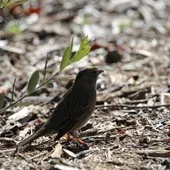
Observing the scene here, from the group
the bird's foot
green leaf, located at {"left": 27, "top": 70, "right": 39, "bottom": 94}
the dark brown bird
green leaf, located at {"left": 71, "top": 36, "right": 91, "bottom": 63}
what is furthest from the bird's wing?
green leaf, located at {"left": 71, "top": 36, "right": 91, "bottom": 63}

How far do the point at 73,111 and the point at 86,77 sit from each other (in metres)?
0.49

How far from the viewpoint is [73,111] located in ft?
18.0

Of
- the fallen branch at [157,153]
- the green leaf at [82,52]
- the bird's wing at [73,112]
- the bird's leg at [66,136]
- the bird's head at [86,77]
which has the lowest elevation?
the bird's leg at [66,136]

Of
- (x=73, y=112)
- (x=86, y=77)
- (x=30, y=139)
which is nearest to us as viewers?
(x=30, y=139)

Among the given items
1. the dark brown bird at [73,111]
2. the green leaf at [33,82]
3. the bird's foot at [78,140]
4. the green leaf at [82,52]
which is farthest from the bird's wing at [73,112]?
the green leaf at [82,52]

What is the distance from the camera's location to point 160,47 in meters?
9.20

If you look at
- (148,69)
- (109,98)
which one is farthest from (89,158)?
(148,69)

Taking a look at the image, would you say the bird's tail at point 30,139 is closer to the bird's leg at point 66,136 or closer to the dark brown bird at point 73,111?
the dark brown bird at point 73,111

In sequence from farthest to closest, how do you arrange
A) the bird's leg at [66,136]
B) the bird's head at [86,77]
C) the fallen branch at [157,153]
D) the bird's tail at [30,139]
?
the bird's head at [86,77], the bird's leg at [66,136], the bird's tail at [30,139], the fallen branch at [157,153]

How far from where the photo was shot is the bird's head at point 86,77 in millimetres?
5781

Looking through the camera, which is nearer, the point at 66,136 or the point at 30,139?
the point at 30,139

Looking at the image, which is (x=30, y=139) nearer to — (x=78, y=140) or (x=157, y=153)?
(x=78, y=140)

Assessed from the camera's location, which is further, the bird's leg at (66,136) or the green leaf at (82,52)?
the bird's leg at (66,136)

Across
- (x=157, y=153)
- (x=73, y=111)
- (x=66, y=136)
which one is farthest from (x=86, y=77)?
(x=157, y=153)
